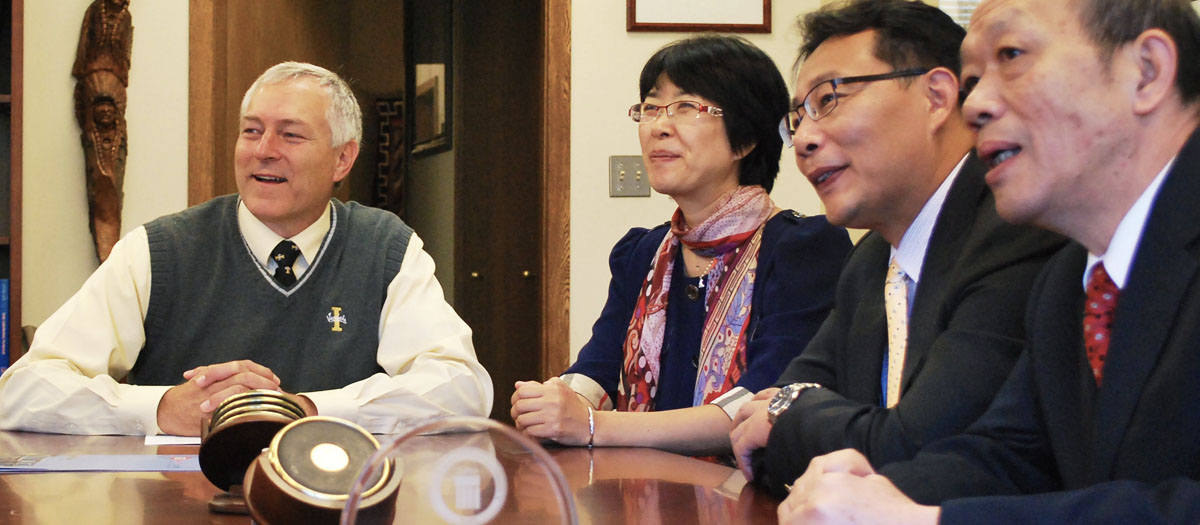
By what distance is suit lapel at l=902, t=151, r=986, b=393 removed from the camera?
133 cm

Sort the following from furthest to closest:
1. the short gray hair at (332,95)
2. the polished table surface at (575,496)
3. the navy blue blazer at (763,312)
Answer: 1. the short gray hair at (332,95)
2. the navy blue blazer at (763,312)
3. the polished table surface at (575,496)

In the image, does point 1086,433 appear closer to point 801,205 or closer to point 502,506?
point 502,506

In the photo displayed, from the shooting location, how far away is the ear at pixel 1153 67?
3.37ft

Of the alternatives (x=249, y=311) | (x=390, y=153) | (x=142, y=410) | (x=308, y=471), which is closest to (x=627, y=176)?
(x=249, y=311)

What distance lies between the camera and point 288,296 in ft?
7.25

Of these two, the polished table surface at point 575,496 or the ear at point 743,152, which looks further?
the ear at point 743,152

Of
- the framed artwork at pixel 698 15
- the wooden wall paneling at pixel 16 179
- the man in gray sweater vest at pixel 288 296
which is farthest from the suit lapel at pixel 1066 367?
the wooden wall paneling at pixel 16 179

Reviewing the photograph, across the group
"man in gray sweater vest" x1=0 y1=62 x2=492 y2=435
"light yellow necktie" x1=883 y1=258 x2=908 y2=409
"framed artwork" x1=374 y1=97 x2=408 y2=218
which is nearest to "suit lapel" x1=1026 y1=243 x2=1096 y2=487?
"light yellow necktie" x1=883 y1=258 x2=908 y2=409

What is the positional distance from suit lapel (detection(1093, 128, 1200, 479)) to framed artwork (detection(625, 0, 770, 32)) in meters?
2.84

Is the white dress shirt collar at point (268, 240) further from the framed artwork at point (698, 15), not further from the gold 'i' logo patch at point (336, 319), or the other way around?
the framed artwork at point (698, 15)

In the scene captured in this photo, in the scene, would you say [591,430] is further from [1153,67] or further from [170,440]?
[1153,67]

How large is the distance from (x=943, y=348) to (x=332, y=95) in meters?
1.51

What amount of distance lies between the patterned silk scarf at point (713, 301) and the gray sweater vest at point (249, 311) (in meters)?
0.51

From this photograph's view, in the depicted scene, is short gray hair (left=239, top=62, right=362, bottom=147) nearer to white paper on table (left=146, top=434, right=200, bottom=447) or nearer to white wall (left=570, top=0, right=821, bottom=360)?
white paper on table (left=146, top=434, right=200, bottom=447)
